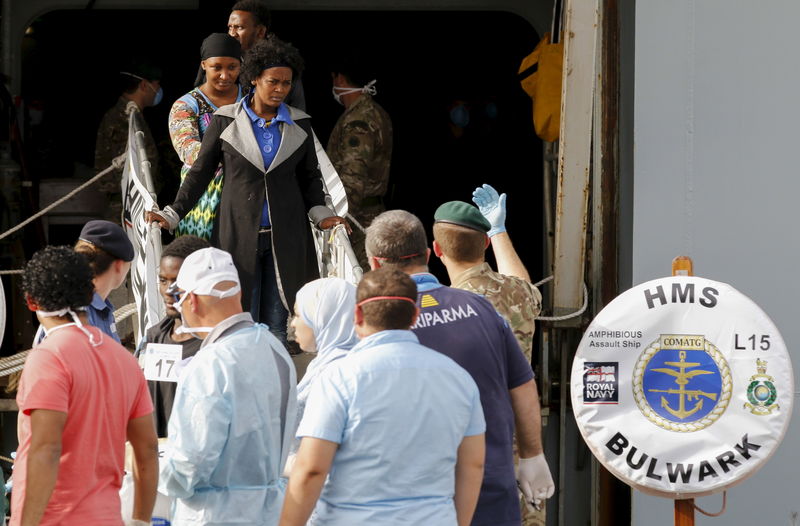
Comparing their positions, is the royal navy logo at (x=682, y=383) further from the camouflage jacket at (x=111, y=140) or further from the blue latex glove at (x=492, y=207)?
the camouflage jacket at (x=111, y=140)

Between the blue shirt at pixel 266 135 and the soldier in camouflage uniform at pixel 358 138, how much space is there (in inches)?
98.4

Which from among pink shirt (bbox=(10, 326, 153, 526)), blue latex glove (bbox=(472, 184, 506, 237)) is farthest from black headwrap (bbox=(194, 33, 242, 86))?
pink shirt (bbox=(10, 326, 153, 526))

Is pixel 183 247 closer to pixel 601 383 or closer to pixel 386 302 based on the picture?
pixel 386 302

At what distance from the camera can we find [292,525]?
3.70 meters

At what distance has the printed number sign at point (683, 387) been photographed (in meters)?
5.38

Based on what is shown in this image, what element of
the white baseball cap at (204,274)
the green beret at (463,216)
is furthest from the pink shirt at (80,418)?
the green beret at (463,216)

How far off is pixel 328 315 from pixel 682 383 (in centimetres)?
179

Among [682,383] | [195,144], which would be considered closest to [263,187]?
[195,144]

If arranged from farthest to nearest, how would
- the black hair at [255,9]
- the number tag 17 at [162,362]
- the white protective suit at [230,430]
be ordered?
the black hair at [255,9], the number tag 17 at [162,362], the white protective suit at [230,430]

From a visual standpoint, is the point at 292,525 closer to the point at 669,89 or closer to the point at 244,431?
the point at 244,431

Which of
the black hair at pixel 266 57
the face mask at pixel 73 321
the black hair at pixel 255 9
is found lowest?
the face mask at pixel 73 321

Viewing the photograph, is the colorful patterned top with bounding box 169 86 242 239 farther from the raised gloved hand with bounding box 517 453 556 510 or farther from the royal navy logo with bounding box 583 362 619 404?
the raised gloved hand with bounding box 517 453 556 510

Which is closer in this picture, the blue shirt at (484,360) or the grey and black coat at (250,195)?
the blue shirt at (484,360)

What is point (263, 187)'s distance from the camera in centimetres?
620
